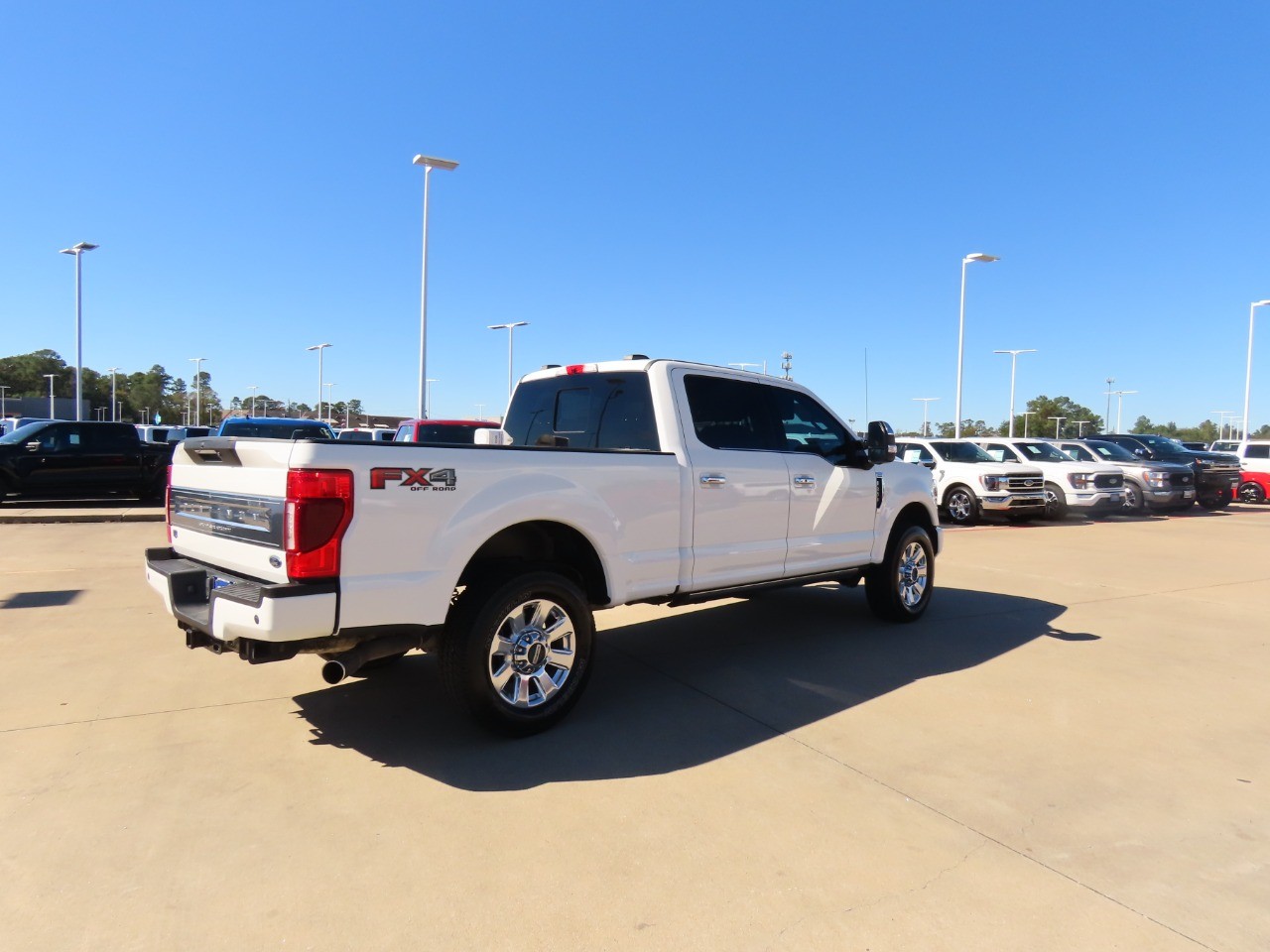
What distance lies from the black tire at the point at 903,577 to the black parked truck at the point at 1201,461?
17.1 m

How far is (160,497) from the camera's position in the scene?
55.8ft

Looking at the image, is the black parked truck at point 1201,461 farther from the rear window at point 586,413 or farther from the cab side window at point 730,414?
the rear window at point 586,413

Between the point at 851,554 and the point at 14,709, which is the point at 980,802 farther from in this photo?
the point at 14,709

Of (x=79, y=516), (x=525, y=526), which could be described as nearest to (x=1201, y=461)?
(x=525, y=526)

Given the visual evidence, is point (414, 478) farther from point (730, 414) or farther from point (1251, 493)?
point (1251, 493)

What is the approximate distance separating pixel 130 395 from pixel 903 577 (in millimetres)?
130444

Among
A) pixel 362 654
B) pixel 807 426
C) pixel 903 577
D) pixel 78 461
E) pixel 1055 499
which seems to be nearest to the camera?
pixel 362 654

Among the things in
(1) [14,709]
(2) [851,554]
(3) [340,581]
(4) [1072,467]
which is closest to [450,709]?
(3) [340,581]

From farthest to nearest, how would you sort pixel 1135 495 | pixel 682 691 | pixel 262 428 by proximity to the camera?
pixel 1135 495 < pixel 262 428 < pixel 682 691

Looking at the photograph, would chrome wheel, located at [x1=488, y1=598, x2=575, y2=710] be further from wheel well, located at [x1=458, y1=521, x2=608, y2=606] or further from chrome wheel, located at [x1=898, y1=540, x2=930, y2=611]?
chrome wheel, located at [x1=898, y1=540, x2=930, y2=611]

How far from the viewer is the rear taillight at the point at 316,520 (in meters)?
3.36

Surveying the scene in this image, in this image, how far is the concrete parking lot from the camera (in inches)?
106

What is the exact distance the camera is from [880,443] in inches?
247

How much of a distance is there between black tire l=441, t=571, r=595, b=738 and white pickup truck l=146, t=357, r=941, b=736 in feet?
0.03
